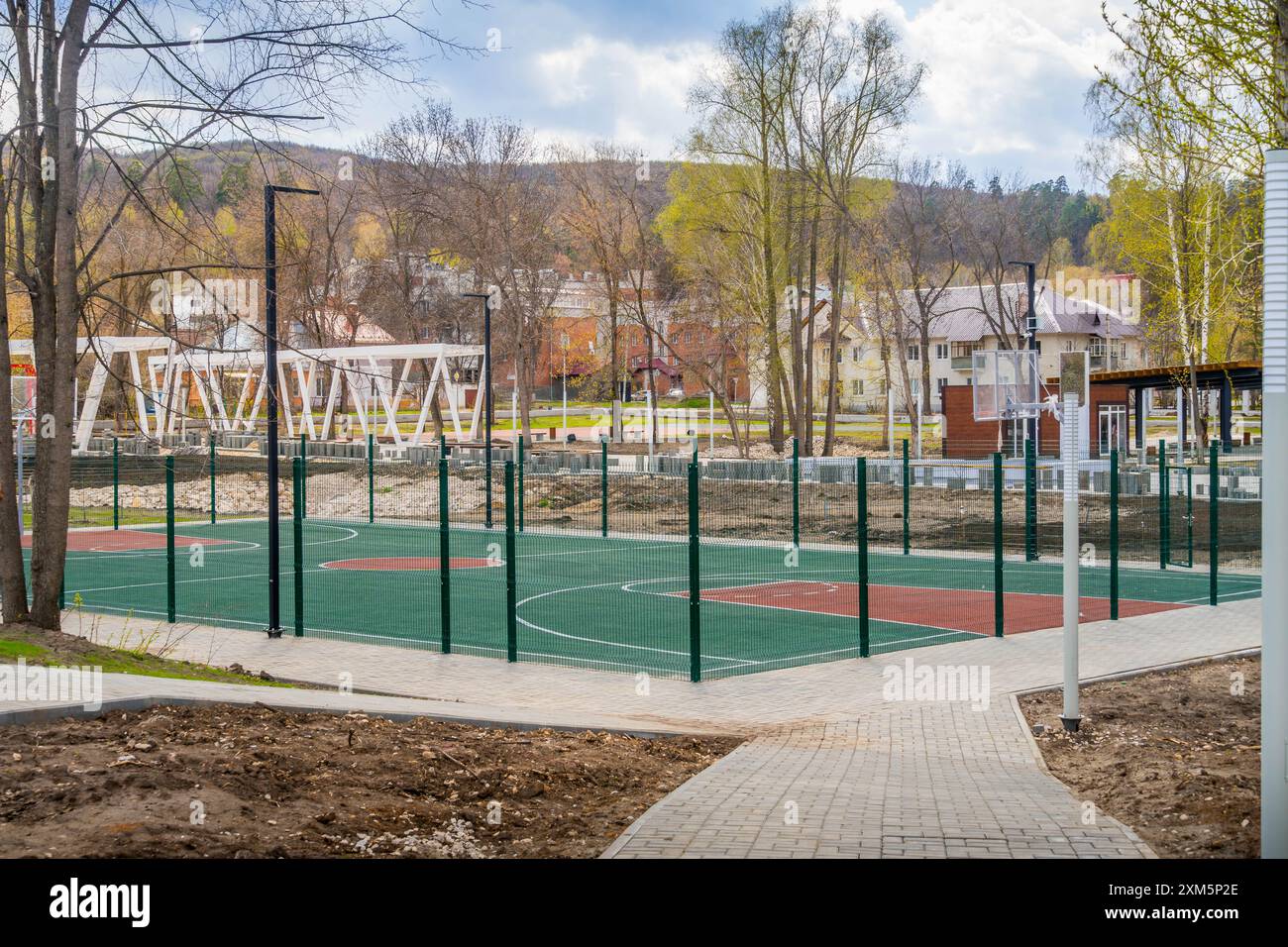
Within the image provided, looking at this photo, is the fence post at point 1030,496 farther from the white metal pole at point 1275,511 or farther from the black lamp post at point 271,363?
the white metal pole at point 1275,511

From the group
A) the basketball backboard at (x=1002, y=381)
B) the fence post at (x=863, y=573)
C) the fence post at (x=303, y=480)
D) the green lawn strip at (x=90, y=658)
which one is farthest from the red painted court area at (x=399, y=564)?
the green lawn strip at (x=90, y=658)

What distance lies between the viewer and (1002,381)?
23812mm

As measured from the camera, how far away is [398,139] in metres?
64.1

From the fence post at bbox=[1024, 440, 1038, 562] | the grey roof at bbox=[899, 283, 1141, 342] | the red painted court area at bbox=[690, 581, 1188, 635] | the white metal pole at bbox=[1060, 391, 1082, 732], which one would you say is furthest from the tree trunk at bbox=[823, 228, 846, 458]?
the white metal pole at bbox=[1060, 391, 1082, 732]

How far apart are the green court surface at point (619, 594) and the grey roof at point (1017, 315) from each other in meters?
50.4

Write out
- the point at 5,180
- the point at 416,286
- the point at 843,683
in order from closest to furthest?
the point at 5,180 < the point at 843,683 < the point at 416,286

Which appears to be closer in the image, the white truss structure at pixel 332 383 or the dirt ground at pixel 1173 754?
the dirt ground at pixel 1173 754

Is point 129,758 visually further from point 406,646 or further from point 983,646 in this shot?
point 983,646

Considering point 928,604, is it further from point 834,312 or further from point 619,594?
point 834,312

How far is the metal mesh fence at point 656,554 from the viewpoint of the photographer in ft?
57.3

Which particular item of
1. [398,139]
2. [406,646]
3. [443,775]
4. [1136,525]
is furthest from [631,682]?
[398,139]

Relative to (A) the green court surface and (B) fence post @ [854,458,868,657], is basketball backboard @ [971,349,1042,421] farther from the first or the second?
(B) fence post @ [854,458,868,657]

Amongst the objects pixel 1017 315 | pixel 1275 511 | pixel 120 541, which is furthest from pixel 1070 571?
pixel 1017 315
